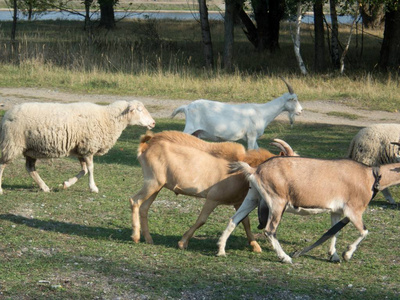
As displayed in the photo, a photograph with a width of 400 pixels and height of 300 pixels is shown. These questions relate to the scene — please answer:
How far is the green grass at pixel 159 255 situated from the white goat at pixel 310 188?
1.36ft

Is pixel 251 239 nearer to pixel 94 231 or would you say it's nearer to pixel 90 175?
pixel 94 231

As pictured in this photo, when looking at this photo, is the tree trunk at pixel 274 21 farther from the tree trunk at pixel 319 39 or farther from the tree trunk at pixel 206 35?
the tree trunk at pixel 319 39

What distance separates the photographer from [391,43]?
23578 millimetres

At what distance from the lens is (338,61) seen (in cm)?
2430

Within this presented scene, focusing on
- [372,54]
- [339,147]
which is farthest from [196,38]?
[339,147]

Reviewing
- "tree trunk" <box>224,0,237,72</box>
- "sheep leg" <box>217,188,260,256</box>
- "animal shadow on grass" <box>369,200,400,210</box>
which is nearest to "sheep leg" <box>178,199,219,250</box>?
"sheep leg" <box>217,188,260,256</box>

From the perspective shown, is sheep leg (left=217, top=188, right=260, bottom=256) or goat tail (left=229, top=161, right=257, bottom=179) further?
sheep leg (left=217, top=188, right=260, bottom=256)

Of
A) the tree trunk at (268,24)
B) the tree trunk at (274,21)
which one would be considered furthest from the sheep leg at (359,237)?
the tree trunk at (274,21)

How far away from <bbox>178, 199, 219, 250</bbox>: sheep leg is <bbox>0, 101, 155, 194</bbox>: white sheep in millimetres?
3097

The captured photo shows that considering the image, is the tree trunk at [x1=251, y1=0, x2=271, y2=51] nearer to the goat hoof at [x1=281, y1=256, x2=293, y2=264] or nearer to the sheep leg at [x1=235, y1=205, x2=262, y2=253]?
the sheep leg at [x1=235, y1=205, x2=262, y2=253]

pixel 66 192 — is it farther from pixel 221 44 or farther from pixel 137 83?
pixel 221 44

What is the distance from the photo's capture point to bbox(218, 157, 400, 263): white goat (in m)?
Answer: 6.50

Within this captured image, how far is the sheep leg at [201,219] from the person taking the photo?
6.94m

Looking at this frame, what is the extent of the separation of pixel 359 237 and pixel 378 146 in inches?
137
